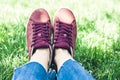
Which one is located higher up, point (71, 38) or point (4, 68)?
point (71, 38)

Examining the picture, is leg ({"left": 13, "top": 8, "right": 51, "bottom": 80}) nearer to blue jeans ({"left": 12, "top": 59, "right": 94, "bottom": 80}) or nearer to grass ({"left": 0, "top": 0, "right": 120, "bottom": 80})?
blue jeans ({"left": 12, "top": 59, "right": 94, "bottom": 80})

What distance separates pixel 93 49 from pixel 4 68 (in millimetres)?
660

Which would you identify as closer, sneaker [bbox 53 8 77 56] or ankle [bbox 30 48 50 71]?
ankle [bbox 30 48 50 71]

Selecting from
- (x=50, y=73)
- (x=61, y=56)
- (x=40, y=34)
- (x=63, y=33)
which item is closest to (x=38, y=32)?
(x=40, y=34)

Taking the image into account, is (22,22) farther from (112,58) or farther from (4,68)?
(112,58)

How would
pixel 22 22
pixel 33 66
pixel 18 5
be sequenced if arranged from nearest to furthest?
pixel 33 66 → pixel 22 22 → pixel 18 5

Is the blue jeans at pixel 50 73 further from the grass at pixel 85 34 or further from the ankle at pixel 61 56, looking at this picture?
the grass at pixel 85 34

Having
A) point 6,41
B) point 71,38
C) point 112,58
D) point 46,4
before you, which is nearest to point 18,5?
point 46,4

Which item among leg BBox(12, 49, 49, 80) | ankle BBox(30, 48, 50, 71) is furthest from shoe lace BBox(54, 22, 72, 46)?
leg BBox(12, 49, 49, 80)

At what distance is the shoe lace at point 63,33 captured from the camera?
223 centimetres

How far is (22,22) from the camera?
2637 millimetres

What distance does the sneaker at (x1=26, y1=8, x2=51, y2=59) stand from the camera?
2156 millimetres

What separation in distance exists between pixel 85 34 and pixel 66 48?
455 mm

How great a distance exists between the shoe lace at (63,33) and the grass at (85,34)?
0.48ft
